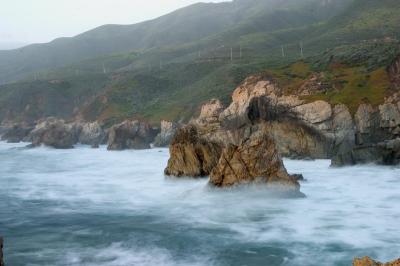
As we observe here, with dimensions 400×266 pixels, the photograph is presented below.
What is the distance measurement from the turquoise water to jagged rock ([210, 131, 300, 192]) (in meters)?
1.02

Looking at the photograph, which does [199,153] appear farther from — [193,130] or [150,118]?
[150,118]

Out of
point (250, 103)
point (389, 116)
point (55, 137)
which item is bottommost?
point (55, 137)

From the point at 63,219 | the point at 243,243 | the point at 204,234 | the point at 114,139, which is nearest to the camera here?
the point at 243,243

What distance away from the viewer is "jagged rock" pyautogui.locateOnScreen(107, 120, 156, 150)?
93.9 metres

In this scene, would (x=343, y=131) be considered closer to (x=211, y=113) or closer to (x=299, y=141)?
(x=299, y=141)

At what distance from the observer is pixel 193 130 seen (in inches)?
2098

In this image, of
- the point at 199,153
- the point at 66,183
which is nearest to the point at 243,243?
the point at 199,153

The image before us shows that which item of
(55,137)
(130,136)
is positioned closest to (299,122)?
(130,136)

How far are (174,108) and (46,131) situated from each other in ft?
91.0

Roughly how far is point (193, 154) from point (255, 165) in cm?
1065

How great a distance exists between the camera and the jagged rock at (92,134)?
111 m

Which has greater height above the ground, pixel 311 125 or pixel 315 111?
pixel 315 111

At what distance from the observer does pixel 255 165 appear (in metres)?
41.8

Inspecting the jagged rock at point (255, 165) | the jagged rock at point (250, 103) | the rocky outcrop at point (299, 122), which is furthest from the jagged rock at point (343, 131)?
the jagged rock at point (255, 165)
